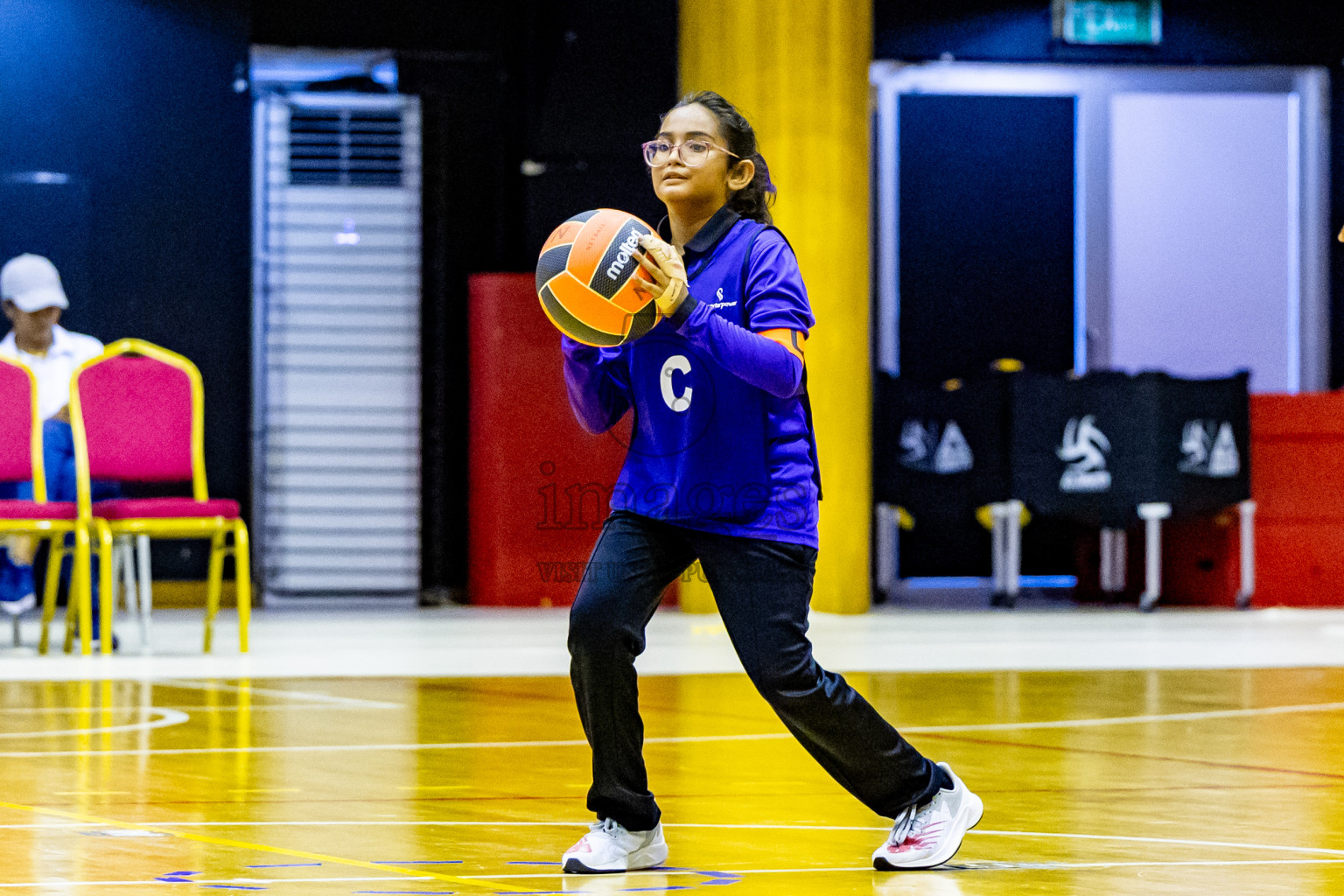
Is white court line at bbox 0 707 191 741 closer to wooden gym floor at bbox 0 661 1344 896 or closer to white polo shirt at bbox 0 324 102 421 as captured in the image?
wooden gym floor at bbox 0 661 1344 896

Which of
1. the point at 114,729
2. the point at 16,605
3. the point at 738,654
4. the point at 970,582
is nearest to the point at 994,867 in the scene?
the point at 738,654

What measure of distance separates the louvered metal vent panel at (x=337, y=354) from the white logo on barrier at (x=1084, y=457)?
3477mm

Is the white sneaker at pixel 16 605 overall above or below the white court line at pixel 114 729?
above

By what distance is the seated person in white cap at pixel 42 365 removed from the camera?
8008 mm

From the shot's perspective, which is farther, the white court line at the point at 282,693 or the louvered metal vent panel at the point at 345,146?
the louvered metal vent panel at the point at 345,146

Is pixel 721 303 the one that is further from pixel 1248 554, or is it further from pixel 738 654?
pixel 1248 554

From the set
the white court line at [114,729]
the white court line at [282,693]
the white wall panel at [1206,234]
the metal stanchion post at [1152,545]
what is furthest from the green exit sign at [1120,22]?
the white court line at [114,729]

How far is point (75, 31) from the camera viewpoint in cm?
1049

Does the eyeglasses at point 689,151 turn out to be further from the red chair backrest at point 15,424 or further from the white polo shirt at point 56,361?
the white polo shirt at point 56,361

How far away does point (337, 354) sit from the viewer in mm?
10930

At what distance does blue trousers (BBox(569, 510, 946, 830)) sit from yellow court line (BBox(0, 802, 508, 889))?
0.29 meters

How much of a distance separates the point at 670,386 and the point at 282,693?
11.1 ft

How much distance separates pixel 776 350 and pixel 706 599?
287 inches

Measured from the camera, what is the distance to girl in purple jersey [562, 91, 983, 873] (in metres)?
3.18
